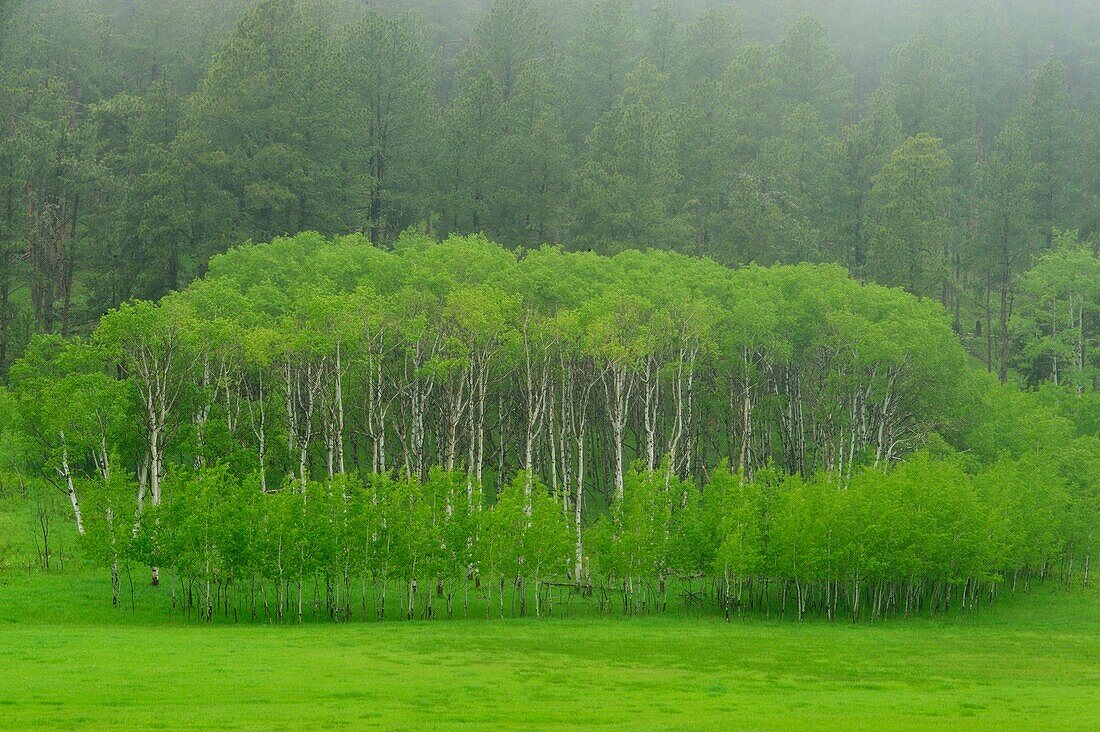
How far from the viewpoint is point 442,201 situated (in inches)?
3797

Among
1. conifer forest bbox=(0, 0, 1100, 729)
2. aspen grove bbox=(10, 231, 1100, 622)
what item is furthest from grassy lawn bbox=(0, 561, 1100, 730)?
aspen grove bbox=(10, 231, 1100, 622)

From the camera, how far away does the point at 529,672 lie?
41125 mm

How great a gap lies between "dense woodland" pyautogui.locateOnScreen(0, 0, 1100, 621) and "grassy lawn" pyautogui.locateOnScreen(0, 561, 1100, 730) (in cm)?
433

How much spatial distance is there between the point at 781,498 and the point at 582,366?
18.1m

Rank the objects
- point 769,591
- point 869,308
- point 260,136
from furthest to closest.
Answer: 1. point 260,136
2. point 869,308
3. point 769,591

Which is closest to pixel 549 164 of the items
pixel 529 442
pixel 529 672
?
pixel 529 442

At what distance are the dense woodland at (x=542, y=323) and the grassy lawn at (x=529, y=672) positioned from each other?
433 cm

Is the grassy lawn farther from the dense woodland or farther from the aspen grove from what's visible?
the dense woodland

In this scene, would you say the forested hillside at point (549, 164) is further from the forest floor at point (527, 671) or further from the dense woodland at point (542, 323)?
the forest floor at point (527, 671)

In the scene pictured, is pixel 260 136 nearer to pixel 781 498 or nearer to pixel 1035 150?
pixel 781 498

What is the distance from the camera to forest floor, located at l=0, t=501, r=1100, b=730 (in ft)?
105

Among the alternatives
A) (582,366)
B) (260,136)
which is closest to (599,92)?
(260,136)

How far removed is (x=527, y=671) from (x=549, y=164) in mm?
60476

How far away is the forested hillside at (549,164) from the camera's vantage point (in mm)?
90438
